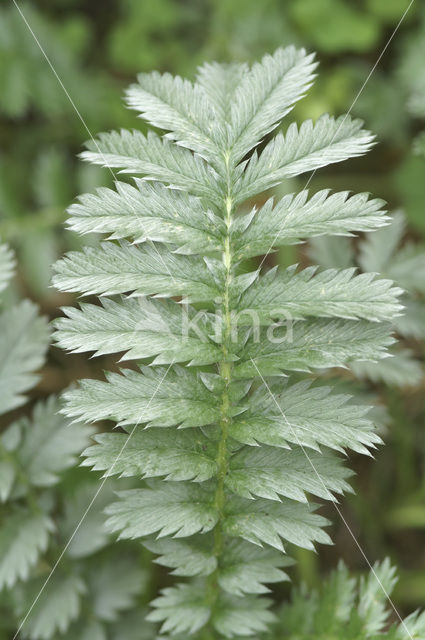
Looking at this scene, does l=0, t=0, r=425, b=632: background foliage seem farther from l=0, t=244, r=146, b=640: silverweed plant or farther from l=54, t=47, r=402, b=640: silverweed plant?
l=54, t=47, r=402, b=640: silverweed plant

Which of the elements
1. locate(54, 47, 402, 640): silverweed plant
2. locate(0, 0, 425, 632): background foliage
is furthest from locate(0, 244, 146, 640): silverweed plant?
locate(0, 0, 425, 632): background foliage

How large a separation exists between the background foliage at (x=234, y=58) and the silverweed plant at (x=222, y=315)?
1073 mm

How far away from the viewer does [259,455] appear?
1504mm

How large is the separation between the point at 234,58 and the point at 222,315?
2085 mm

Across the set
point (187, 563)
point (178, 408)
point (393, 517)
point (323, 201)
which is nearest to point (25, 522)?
point (187, 563)

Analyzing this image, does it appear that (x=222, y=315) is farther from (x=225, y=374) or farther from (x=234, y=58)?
(x=234, y=58)

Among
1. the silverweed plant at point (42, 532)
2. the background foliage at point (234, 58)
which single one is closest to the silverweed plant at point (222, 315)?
the silverweed plant at point (42, 532)

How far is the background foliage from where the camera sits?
2.61 m

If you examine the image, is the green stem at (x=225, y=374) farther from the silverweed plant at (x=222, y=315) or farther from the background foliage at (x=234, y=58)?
the background foliage at (x=234, y=58)

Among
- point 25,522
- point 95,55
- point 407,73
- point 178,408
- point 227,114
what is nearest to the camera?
point 178,408

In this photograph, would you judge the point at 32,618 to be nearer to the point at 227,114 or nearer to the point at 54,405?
the point at 54,405

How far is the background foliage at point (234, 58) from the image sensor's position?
2.61m

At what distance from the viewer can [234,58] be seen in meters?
3.11

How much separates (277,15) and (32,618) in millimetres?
2914
